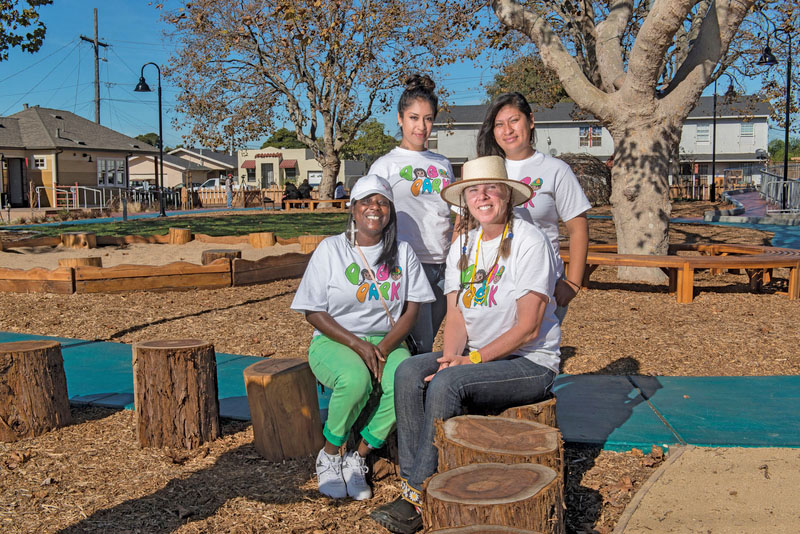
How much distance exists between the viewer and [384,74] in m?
29.9

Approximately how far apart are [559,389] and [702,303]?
4077 millimetres

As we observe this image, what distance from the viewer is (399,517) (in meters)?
3.19

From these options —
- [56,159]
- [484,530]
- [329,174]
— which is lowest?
[484,530]

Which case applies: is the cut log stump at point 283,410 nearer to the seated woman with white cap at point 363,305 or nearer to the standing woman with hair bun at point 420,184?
the seated woman with white cap at point 363,305

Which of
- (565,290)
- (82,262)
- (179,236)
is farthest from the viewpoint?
(179,236)

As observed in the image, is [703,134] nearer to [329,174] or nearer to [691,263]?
[329,174]

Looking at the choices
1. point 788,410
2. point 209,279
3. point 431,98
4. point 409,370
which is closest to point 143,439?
point 409,370

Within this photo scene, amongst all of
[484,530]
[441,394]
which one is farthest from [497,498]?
[441,394]

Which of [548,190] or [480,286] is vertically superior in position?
[548,190]

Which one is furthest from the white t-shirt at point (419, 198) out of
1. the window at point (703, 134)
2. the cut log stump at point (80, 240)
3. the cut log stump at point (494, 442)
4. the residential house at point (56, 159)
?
the window at point (703, 134)

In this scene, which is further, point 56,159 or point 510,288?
point 56,159

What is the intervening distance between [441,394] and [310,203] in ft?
94.7

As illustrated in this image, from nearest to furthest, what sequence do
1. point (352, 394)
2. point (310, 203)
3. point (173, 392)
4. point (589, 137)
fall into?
point (352, 394) < point (173, 392) < point (310, 203) < point (589, 137)

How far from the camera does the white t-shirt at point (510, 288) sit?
10.9 ft
